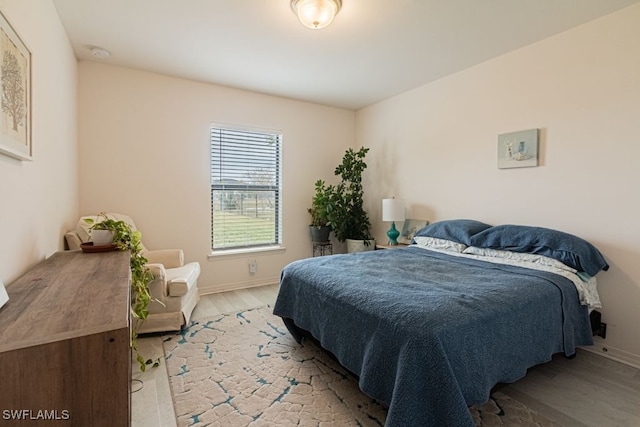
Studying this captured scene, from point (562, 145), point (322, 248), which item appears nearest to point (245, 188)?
point (322, 248)

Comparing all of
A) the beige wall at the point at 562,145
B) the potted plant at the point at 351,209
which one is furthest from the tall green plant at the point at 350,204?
the beige wall at the point at 562,145

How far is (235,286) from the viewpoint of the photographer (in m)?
4.03

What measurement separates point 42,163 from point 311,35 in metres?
2.18

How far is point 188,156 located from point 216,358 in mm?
2386

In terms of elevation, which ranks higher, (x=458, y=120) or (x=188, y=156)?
(x=458, y=120)

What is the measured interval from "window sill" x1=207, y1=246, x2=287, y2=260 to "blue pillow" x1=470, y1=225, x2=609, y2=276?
2.54 meters

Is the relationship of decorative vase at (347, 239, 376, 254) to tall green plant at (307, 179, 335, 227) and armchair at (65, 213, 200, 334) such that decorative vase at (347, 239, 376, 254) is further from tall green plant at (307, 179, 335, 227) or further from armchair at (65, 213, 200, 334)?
armchair at (65, 213, 200, 334)

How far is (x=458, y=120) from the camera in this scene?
3463mm

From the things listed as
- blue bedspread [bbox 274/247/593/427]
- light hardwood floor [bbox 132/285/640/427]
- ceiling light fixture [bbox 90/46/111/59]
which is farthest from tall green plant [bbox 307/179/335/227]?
ceiling light fixture [bbox 90/46/111/59]

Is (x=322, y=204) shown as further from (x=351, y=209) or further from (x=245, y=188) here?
(x=245, y=188)

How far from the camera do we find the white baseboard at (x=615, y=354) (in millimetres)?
2260

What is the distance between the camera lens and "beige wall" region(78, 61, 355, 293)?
3.24 meters

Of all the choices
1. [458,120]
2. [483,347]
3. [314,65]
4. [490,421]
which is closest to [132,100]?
[314,65]

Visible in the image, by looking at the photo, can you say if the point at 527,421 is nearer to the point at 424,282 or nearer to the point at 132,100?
the point at 424,282
